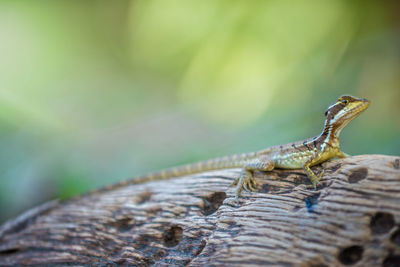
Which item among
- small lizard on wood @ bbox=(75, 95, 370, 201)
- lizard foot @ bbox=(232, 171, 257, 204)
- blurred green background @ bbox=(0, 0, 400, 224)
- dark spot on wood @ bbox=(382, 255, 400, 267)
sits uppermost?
blurred green background @ bbox=(0, 0, 400, 224)

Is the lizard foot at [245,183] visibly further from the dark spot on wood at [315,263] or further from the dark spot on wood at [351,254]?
the dark spot on wood at [351,254]

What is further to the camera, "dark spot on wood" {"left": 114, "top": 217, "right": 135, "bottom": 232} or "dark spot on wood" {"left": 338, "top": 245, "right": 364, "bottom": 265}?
"dark spot on wood" {"left": 114, "top": 217, "right": 135, "bottom": 232}

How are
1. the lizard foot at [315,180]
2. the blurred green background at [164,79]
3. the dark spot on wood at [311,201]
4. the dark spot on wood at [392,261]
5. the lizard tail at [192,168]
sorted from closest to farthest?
the dark spot on wood at [392,261], the dark spot on wood at [311,201], the lizard foot at [315,180], the lizard tail at [192,168], the blurred green background at [164,79]

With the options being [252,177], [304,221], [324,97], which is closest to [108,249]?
[252,177]

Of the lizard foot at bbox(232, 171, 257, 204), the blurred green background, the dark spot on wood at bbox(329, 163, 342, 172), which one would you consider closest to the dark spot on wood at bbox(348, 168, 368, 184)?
the dark spot on wood at bbox(329, 163, 342, 172)

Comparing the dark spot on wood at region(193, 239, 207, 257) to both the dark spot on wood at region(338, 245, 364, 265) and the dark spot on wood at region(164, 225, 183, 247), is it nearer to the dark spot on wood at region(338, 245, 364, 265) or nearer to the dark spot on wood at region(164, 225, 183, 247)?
the dark spot on wood at region(164, 225, 183, 247)

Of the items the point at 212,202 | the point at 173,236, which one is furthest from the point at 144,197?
the point at 212,202

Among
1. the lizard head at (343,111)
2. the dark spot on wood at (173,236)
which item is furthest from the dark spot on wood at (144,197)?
the lizard head at (343,111)
